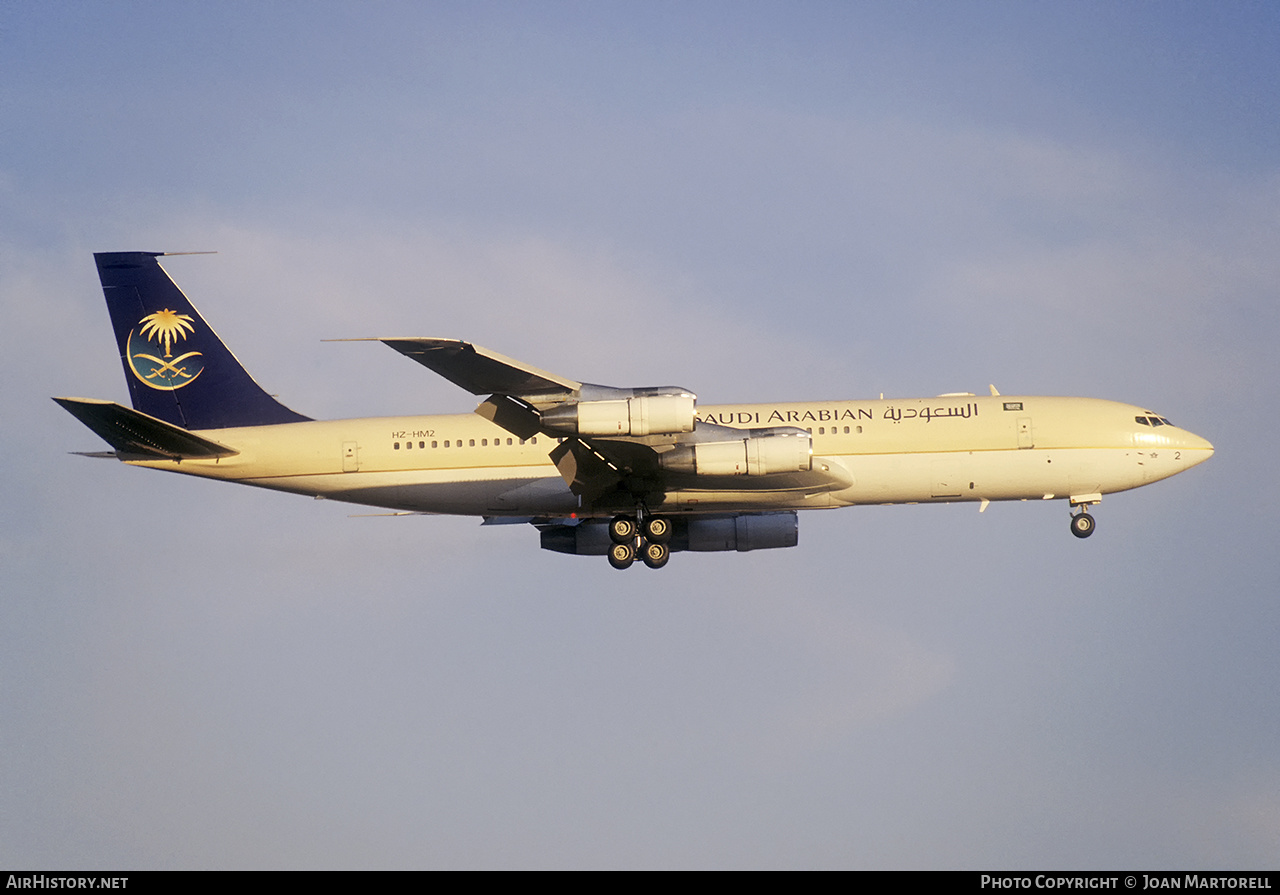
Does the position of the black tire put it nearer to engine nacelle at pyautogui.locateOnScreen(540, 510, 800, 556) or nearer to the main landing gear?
the main landing gear

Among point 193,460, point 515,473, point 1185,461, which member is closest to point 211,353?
point 193,460

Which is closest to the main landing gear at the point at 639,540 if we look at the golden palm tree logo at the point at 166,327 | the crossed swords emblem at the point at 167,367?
the crossed swords emblem at the point at 167,367

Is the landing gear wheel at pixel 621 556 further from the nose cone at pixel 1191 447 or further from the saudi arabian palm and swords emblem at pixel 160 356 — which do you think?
the nose cone at pixel 1191 447

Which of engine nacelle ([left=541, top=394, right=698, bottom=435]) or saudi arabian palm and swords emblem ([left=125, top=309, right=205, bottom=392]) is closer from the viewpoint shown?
engine nacelle ([left=541, top=394, right=698, bottom=435])

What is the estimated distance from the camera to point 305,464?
44.7 m

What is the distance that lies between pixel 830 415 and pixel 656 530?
6.60m

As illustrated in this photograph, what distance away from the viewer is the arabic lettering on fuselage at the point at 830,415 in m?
44.2

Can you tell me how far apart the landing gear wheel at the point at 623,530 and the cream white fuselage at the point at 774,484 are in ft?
2.71

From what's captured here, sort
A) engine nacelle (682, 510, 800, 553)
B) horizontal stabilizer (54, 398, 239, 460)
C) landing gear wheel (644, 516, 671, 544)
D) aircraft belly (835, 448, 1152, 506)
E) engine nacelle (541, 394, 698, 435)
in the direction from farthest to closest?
engine nacelle (682, 510, 800, 553)
aircraft belly (835, 448, 1152, 506)
landing gear wheel (644, 516, 671, 544)
horizontal stabilizer (54, 398, 239, 460)
engine nacelle (541, 394, 698, 435)

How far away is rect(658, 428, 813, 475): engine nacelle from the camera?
40062 mm

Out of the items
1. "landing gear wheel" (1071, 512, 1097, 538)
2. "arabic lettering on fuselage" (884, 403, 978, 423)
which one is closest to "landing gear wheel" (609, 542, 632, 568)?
"arabic lettering on fuselage" (884, 403, 978, 423)

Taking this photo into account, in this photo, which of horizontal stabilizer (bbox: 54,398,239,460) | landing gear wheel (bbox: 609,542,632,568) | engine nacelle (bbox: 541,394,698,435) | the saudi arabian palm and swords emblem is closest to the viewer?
engine nacelle (bbox: 541,394,698,435)

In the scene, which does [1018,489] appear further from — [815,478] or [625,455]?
[625,455]
